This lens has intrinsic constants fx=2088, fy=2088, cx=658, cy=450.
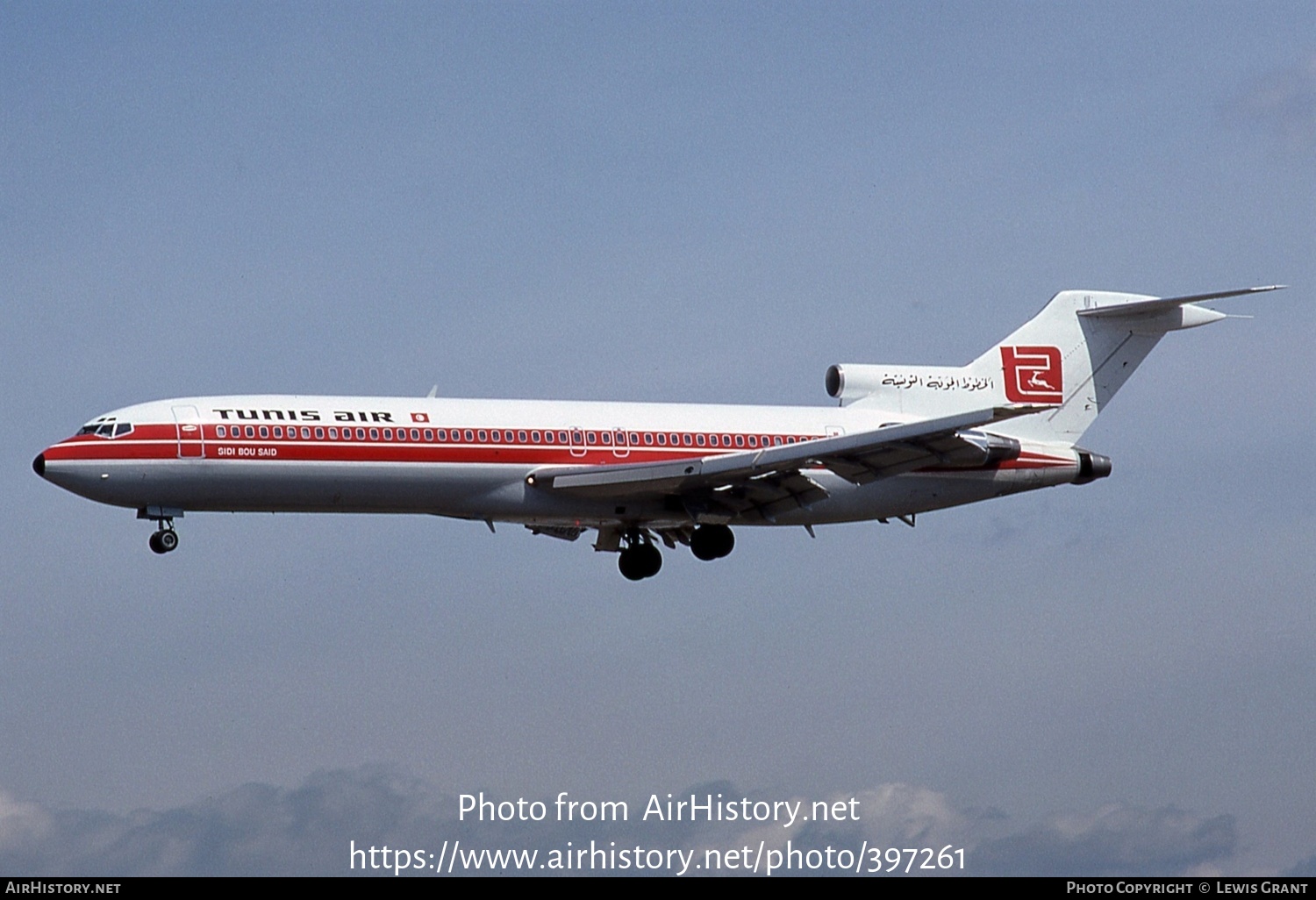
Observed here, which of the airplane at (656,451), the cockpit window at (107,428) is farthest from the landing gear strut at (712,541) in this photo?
the cockpit window at (107,428)

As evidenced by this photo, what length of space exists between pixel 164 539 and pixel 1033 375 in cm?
2185

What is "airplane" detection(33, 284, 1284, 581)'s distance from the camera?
43.7m

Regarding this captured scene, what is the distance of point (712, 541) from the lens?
49031 millimetres

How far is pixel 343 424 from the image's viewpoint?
146 feet

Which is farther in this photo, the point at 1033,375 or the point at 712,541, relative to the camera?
the point at 1033,375

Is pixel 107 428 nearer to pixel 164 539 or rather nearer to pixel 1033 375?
pixel 164 539

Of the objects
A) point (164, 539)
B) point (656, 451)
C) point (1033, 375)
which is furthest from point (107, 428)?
point (1033, 375)

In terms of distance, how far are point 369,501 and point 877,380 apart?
13.3m

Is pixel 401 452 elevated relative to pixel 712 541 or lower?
elevated

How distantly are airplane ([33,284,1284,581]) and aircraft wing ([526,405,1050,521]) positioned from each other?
5 centimetres

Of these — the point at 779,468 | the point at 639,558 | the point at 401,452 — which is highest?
the point at 401,452

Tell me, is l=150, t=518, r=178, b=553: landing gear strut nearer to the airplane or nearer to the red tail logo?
the airplane

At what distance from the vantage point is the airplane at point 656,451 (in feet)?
143
